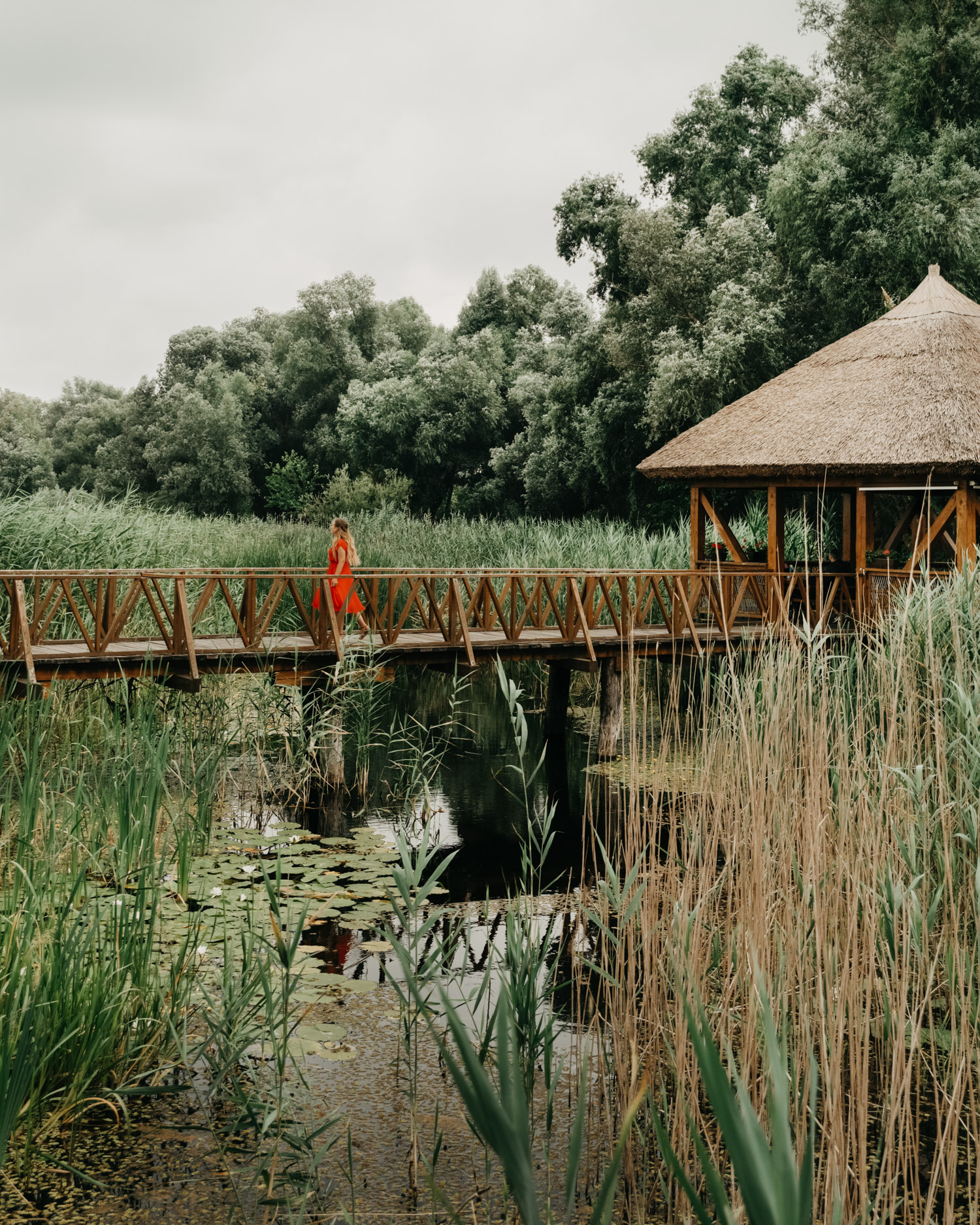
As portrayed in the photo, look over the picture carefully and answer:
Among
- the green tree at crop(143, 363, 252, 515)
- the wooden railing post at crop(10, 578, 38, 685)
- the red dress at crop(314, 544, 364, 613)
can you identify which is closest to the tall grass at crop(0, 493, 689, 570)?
the wooden railing post at crop(10, 578, 38, 685)

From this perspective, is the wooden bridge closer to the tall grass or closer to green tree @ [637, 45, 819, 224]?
the tall grass

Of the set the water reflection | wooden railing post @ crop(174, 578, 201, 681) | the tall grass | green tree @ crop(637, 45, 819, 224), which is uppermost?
green tree @ crop(637, 45, 819, 224)

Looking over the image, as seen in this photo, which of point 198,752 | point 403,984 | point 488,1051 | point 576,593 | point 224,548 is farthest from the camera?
point 224,548

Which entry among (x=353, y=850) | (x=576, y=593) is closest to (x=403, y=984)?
(x=353, y=850)

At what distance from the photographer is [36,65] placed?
20922mm

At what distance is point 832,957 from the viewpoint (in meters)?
2.38

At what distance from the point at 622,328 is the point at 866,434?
32.9 feet

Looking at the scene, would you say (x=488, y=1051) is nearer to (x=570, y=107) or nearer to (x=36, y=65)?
(x=36, y=65)

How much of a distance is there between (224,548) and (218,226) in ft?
85.3

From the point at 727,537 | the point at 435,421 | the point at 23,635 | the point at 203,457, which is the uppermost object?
the point at 435,421

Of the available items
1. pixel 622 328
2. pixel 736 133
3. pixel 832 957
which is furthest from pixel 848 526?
pixel 832 957

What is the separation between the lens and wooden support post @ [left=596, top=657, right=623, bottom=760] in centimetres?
1048

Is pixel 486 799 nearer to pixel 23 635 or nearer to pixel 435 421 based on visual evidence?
pixel 23 635

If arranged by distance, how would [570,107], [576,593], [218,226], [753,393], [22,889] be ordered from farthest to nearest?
[218,226] → [570,107] → [753,393] → [576,593] → [22,889]
